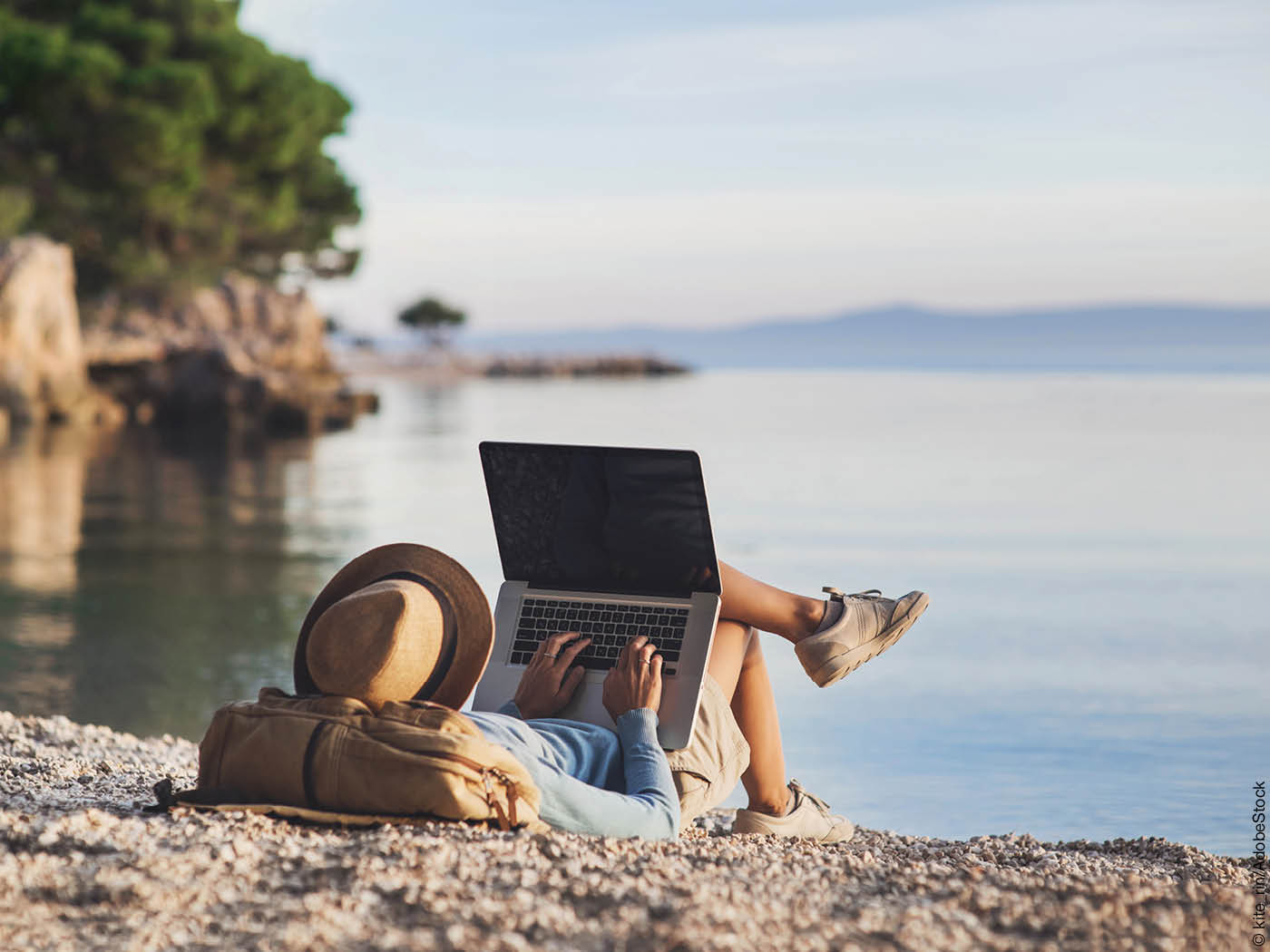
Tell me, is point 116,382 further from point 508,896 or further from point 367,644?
point 508,896

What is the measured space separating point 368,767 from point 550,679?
689 millimetres

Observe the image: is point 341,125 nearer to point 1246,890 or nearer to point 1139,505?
point 1139,505

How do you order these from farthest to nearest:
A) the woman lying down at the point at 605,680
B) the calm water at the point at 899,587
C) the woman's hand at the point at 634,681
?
the calm water at the point at 899,587, the woman's hand at the point at 634,681, the woman lying down at the point at 605,680

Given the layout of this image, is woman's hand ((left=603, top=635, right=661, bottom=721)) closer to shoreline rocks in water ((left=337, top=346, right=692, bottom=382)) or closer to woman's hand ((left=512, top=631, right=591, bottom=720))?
woman's hand ((left=512, top=631, right=591, bottom=720))

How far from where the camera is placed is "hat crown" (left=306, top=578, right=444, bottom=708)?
296cm

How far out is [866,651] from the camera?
3.94 m

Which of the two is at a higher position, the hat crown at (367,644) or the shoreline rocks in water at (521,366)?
the shoreline rocks in water at (521,366)

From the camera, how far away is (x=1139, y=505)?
14.7 meters

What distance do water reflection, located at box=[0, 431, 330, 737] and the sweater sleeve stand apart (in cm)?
308

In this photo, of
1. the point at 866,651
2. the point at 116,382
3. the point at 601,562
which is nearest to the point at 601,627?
the point at 601,562

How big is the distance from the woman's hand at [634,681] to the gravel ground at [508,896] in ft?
1.13

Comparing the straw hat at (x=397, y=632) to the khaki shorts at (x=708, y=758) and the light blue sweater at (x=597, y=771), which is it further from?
the khaki shorts at (x=708, y=758)

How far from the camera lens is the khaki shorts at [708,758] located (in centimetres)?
341

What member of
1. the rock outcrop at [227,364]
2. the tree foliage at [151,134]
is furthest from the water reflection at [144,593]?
the tree foliage at [151,134]
